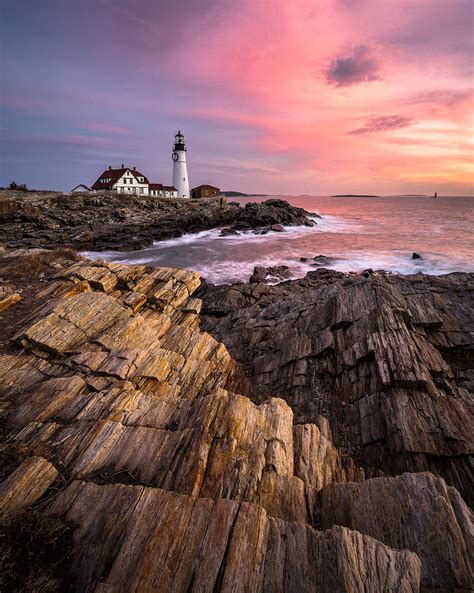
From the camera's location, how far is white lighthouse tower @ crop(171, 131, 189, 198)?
4003 inches

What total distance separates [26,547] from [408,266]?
137 ft

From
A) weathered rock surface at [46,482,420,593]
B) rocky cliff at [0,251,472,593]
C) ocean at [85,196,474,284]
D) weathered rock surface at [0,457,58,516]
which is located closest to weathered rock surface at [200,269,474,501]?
rocky cliff at [0,251,472,593]

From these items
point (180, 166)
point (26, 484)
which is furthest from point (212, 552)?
point (180, 166)

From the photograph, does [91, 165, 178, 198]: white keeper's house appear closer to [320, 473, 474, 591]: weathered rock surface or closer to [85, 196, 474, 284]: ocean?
[85, 196, 474, 284]: ocean

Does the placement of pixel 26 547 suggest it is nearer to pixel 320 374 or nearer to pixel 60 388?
pixel 60 388

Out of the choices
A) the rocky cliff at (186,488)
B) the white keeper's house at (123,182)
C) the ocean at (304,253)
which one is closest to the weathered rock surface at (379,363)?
the rocky cliff at (186,488)

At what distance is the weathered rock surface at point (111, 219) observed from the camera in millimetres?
46938

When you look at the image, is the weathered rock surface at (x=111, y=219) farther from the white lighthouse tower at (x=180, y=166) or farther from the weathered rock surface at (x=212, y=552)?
the weathered rock surface at (x=212, y=552)

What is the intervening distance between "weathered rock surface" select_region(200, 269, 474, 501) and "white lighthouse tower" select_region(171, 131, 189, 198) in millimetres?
96647

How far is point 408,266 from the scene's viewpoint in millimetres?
36688

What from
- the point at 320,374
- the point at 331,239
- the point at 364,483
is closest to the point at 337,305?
the point at 320,374

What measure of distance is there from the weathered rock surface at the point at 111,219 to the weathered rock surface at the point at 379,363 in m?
38.5

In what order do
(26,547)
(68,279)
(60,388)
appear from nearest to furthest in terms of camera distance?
1. (26,547)
2. (60,388)
3. (68,279)

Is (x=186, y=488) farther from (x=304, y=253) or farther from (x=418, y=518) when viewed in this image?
(x=304, y=253)
